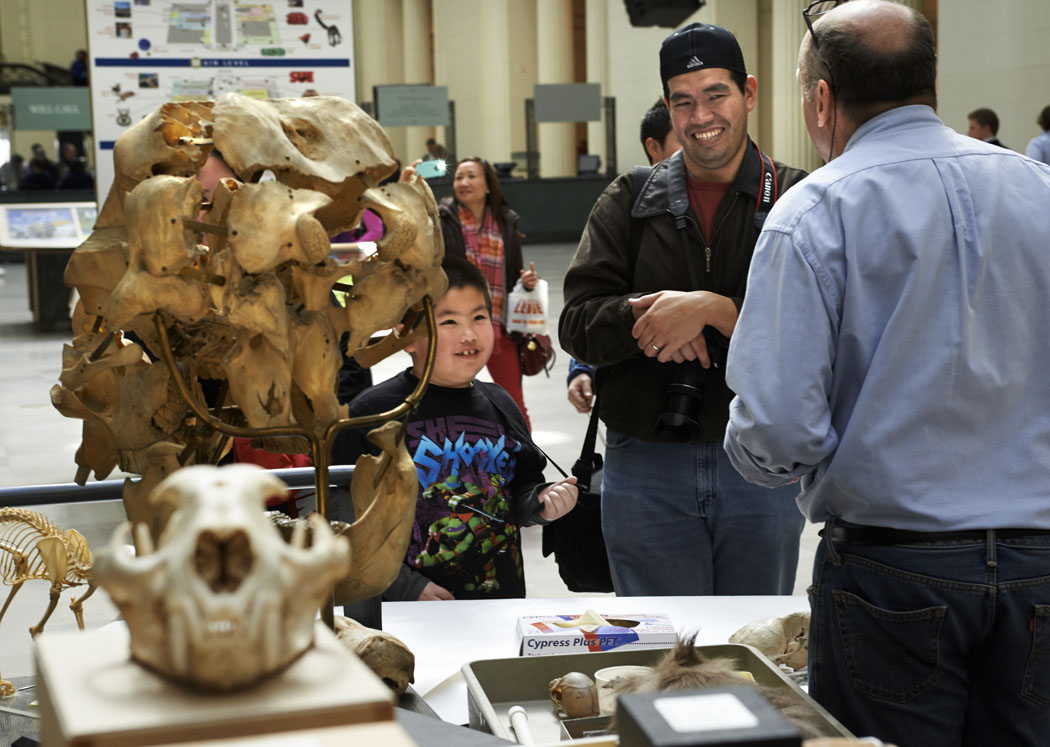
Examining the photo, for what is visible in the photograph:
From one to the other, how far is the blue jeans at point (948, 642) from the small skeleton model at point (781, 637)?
7.8 inches

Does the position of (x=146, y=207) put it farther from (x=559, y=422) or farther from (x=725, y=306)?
(x=559, y=422)

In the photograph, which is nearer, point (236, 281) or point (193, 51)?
point (236, 281)

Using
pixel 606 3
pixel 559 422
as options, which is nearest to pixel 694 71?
pixel 559 422

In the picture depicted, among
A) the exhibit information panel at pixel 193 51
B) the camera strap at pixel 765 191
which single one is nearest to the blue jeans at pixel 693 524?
the camera strap at pixel 765 191

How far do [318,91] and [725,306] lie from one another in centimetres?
368

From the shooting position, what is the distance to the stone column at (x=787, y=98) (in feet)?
58.6

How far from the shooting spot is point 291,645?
0.89 metres

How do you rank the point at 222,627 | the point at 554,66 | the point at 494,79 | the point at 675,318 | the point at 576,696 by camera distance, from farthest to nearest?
1. the point at 494,79
2. the point at 554,66
3. the point at 675,318
4. the point at 576,696
5. the point at 222,627

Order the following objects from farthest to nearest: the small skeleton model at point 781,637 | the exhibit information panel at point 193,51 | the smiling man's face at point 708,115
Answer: the exhibit information panel at point 193,51
the smiling man's face at point 708,115
the small skeleton model at point 781,637

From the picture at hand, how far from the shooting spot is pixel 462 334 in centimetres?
296

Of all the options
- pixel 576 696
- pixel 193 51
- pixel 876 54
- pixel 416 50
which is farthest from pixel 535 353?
pixel 416 50

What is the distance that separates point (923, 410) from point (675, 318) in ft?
2.82

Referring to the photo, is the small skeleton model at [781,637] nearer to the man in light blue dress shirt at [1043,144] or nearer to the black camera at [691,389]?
the black camera at [691,389]

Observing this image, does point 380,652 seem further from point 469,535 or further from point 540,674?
point 469,535
